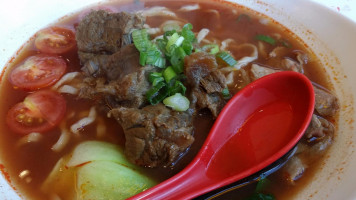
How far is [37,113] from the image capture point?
2551mm

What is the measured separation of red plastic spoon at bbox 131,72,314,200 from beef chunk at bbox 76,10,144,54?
1.20 m

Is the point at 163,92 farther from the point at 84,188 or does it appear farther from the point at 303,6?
the point at 303,6

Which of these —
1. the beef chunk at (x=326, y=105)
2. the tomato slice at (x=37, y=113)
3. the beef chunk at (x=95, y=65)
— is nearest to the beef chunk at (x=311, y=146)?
the beef chunk at (x=326, y=105)

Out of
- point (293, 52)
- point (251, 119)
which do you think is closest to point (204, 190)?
point (251, 119)

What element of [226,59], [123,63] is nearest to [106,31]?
[123,63]

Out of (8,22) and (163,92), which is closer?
(163,92)

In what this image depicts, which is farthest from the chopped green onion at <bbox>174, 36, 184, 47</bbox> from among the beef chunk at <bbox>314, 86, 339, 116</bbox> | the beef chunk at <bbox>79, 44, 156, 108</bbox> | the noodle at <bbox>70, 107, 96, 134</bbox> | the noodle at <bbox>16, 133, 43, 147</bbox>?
the noodle at <bbox>16, 133, 43, 147</bbox>

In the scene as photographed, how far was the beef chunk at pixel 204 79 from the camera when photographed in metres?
2.35

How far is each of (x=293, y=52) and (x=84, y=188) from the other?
2.57m

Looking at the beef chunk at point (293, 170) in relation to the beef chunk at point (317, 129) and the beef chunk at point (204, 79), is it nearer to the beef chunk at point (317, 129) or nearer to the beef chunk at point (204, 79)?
the beef chunk at point (317, 129)

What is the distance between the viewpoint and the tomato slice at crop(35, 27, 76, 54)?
10.4 feet

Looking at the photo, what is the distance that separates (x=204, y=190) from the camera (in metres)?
1.85

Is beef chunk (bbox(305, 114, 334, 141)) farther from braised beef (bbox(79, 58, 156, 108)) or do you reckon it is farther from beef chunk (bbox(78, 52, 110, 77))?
beef chunk (bbox(78, 52, 110, 77))

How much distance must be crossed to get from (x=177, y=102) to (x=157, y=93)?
0.20 metres
